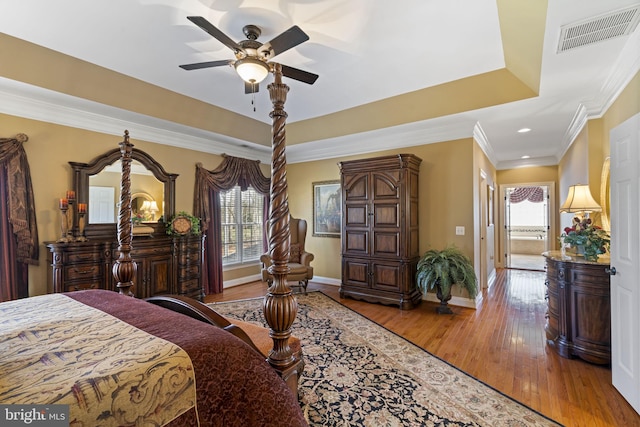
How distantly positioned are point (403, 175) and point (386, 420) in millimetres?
3116

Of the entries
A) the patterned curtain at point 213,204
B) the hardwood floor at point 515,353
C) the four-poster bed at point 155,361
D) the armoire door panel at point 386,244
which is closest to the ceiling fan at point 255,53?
the four-poster bed at point 155,361

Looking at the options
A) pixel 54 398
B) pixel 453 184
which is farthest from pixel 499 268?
pixel 54 398

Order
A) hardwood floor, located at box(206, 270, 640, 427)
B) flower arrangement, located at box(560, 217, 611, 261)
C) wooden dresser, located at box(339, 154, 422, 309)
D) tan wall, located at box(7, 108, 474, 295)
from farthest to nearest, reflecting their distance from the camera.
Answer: wooden dresser, located at box(339, 154, 422, 309)
tan wall, located at box(7, 108, 474, 295)
flower arrangement, located at box(560, 217, 611, 261)
hardwood floor, located at box(206, 270, 640, 427)

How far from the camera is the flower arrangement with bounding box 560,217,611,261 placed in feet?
8.90

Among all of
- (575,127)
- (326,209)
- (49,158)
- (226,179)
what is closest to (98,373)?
(49,158)

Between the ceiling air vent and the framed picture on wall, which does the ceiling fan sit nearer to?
the ceiling air vent

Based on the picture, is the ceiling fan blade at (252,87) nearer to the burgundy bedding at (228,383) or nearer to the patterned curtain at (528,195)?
the burgundy bedding at (228,383)

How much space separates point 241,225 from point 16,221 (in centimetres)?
326

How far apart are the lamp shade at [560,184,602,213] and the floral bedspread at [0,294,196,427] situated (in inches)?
155

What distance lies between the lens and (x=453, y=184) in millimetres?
4387

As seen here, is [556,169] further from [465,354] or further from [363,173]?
[465,354]

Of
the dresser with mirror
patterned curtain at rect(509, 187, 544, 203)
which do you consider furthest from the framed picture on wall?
patterned curtain at rect(509, 187, 544, 203)

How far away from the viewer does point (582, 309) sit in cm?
267

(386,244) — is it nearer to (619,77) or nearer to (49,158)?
(619,77)
